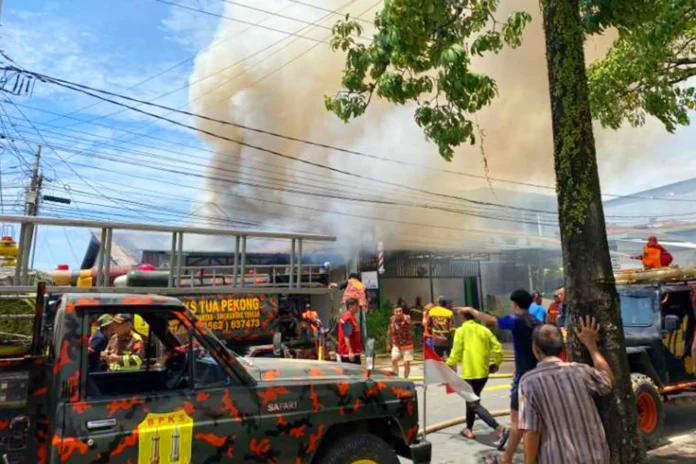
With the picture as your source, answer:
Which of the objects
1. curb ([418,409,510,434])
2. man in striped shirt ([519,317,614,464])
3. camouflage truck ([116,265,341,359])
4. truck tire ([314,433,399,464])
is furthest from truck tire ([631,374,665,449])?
camouflage truck ([116,265,341,359])

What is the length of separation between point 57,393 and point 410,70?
407 centimetres

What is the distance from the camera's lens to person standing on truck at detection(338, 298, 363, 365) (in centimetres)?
864

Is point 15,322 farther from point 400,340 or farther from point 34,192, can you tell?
point 34,192

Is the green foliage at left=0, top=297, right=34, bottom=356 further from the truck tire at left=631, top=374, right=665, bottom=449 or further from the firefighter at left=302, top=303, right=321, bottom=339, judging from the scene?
the firefighter at left=302, top=303, right=321, bottom=339

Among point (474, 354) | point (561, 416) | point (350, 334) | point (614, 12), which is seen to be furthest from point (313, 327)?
point (561, 416)

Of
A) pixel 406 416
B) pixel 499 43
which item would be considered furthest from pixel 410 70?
pixel 406 416

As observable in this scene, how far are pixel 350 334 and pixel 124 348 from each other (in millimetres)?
4768

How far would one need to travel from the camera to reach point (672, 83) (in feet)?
23.3

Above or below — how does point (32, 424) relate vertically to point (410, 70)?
below

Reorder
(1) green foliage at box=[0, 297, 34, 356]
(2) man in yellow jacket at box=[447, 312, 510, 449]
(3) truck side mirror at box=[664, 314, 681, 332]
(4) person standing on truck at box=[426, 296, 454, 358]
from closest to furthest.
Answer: (1) green foliage at box=[0, 297, 34, 356], (3) truck side mirror at box=[664, 314, 681, 332], (2) man in yellow jacket at box=[447, 312, 510, 449], (4) person standing on truck at box=[426, 296, 454, 358]

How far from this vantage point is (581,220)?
129 inches

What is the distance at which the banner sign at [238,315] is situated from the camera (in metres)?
7.95

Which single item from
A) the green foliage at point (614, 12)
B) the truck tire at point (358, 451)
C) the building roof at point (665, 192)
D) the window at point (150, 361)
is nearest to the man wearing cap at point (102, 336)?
the window at point (150, 361)

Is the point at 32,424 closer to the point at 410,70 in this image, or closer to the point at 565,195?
the point at 565,195
